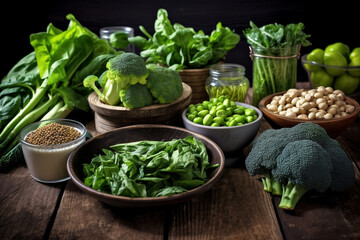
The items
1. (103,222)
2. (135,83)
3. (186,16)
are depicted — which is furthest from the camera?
(186,16)

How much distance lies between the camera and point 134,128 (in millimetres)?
1380

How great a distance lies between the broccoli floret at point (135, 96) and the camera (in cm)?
140

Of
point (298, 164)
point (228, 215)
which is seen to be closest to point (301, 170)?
point (298, 164)

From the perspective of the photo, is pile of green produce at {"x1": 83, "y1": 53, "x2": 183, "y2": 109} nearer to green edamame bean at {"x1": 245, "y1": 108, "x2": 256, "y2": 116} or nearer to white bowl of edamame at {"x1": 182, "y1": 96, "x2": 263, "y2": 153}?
white bowl of edamame at {"x1": 182, "y1": 96, "x2": 263, "y2": 153}

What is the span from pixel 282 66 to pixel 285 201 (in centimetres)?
76

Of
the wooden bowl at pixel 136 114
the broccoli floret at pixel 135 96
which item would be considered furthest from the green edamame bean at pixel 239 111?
the broccoli floret at pixel 135 96

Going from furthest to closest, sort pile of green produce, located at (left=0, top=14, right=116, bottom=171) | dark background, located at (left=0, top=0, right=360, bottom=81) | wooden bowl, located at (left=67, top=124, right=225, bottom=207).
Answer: dark background, located at (left=0, top=0, right=360, bottom=81), pile of green produce, located at (left=0, top=14, right=116, bottom=171), wooden bowl, located at (left=67, top=124, right=225, bottom=207)

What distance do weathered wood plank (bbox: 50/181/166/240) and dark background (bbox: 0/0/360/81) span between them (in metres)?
1.69

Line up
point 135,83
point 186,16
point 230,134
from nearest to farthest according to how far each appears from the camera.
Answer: point 230,134 < point 135,83 < point 186,16

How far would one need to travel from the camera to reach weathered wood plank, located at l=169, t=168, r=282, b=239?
102 cm

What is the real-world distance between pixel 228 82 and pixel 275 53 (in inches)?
9.2

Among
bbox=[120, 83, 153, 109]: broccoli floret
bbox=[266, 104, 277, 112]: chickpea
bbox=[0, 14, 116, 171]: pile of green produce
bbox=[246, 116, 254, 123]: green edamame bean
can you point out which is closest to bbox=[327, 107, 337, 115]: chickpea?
bbox=[266, 104, 277, 112]: chickpea

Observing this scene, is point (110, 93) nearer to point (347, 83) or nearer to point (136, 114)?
point (136, 114)

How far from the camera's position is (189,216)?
1090 mm
